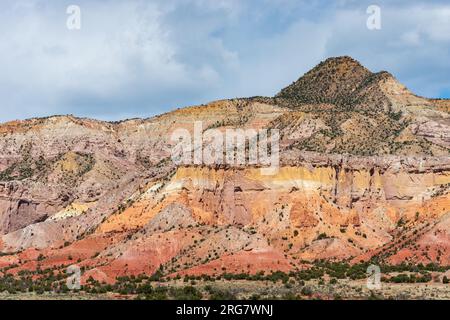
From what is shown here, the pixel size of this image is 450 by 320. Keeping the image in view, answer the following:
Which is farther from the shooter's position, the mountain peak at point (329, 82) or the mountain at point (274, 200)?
the mountain peak at point (329, 82)

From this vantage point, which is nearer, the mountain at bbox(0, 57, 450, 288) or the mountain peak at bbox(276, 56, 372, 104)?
the mountain at bbox(0, 57, 450, 288)

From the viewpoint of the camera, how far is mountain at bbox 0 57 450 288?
292ft

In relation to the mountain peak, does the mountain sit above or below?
below

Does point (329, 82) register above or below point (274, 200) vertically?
above

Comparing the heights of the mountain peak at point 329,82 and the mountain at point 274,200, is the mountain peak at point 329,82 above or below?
above

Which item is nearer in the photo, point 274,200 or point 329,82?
point 274,200

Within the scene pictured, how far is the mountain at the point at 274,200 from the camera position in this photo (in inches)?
3501

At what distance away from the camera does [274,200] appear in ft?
332

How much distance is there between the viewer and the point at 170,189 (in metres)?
101
